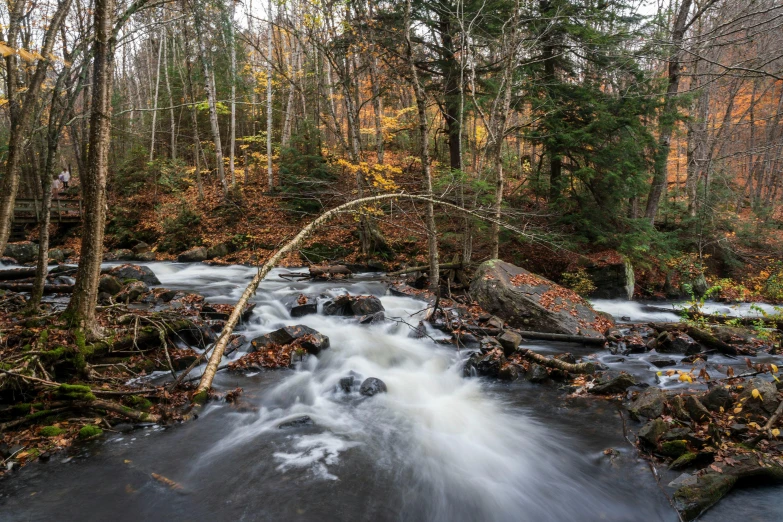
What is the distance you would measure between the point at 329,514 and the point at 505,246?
38.7 feet

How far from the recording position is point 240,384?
256 inches

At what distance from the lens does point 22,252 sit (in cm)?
1566

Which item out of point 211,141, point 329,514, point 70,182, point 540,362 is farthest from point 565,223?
point 70,182

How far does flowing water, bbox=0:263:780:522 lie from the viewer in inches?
155

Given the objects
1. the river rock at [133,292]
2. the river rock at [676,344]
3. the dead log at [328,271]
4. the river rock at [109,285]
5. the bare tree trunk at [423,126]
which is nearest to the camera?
the river rock at [676,344]

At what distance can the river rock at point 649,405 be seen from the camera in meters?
5.33

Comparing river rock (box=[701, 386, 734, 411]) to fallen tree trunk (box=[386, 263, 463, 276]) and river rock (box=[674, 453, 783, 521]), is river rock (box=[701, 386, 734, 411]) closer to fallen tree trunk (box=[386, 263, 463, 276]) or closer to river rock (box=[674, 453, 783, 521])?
river rock (box=[674, 453, 783, 521])

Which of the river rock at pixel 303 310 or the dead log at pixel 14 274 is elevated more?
the dead log at pixel 14 274

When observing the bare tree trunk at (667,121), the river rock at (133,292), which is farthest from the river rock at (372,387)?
the bare tree trunk at (667,121)

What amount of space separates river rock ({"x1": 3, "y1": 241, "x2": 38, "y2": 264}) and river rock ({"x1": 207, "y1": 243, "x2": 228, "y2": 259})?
5.89 meters

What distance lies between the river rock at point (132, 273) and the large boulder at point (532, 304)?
8.85 meters

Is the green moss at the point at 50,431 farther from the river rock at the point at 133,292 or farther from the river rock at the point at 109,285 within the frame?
the river rock at the point at 109,285

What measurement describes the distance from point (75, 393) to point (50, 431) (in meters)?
0.43

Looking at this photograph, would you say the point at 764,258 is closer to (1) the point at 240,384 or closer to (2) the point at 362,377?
(2) the point at 362,377
